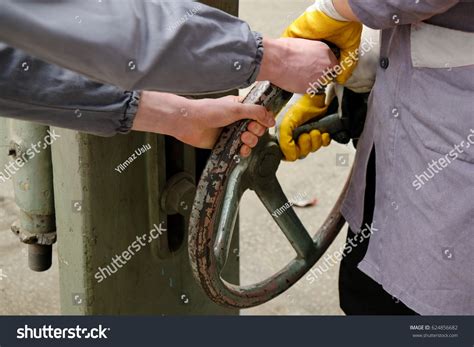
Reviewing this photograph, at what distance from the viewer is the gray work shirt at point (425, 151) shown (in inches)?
44.0

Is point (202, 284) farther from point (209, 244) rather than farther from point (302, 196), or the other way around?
point (302, 196)

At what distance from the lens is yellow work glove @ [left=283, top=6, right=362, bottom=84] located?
1.19 m

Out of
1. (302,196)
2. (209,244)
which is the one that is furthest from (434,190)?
(302,196)

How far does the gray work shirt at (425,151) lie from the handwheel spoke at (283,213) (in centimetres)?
16

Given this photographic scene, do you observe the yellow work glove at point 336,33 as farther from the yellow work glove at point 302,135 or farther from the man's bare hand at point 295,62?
the yellow work glove at point 302,135

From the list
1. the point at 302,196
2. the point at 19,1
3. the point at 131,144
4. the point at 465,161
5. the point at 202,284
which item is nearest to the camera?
the point at 19,1

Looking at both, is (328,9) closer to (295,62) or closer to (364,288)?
(295,62)

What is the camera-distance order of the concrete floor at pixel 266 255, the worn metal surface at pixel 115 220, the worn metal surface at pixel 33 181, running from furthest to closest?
the concrete floor at pixel 266 255
the worn metal surface at pixel 33 181
the worn metal surface at pixel 115 220

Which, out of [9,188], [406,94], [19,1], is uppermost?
[19,1]

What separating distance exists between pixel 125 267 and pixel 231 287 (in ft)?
0.76

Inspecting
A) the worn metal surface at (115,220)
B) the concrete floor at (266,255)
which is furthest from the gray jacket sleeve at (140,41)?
the concrete floor at (266,255)

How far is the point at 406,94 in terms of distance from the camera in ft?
3.86

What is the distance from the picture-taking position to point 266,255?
2.52 meters

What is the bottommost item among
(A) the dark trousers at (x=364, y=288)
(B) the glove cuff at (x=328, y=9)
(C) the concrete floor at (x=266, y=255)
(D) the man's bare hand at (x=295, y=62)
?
(C) the concrete floor at (x=266, y=255)
